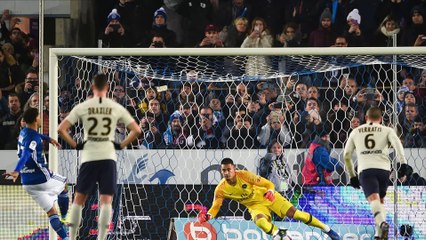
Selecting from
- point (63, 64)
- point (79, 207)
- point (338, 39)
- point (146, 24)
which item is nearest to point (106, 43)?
point (146, 24)

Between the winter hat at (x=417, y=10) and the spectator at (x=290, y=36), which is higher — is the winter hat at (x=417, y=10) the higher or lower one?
the higher one

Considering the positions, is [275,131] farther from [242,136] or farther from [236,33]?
[236,33]

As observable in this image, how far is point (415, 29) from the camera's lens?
55.9 feet

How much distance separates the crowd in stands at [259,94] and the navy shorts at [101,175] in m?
3.41

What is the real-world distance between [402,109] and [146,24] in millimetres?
5425

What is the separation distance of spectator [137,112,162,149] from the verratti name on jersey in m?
2.09

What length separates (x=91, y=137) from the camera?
10.8 meters

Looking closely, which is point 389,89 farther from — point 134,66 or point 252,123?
point 134,66

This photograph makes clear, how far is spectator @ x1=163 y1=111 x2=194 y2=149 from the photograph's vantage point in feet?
47.0

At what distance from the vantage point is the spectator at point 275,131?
14.2m

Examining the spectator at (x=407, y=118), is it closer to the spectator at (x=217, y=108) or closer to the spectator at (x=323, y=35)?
the spectator at (x=217, y=108)

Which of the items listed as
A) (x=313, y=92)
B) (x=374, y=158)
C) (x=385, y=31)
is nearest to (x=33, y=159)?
(x=374, y=158)

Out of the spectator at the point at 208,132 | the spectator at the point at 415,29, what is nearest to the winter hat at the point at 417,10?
the spectator at the point at 415,29

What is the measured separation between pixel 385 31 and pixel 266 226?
192 inches
